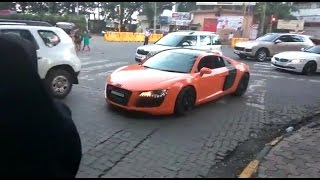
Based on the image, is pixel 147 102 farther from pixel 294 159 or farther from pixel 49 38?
pixel 49 38

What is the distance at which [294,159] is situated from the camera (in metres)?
5.46

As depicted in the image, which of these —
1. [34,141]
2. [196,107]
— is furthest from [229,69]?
[34,141]

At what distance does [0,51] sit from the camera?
1.36m

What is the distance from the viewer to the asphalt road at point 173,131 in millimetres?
4875

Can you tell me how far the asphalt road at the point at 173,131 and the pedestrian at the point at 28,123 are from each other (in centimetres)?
303

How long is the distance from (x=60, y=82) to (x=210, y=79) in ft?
11.0

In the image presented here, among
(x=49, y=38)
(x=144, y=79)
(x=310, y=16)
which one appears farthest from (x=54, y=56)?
(x=310, y=16)

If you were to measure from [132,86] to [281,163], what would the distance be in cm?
312

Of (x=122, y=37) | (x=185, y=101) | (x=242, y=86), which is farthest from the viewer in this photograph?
(x=122, y=37)

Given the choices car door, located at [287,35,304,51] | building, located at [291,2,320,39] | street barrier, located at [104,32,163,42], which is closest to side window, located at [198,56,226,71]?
car door, located at [287,35,304,51]

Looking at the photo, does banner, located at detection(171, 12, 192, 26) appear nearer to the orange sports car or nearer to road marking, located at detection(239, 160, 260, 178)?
the orange sports car

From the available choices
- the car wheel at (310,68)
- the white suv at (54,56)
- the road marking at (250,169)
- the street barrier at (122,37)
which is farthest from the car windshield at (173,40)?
the street barrier at (122,37)

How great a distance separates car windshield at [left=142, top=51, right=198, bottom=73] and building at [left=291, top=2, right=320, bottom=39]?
171ft

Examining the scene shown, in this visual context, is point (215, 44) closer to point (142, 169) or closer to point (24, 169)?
point (142, 169)
